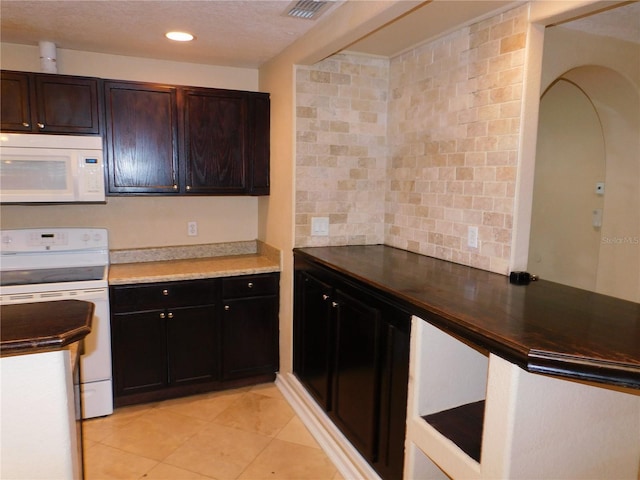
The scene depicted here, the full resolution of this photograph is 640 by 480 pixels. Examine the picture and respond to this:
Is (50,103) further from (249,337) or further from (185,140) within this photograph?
(249,337)

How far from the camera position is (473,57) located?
88.7 inches

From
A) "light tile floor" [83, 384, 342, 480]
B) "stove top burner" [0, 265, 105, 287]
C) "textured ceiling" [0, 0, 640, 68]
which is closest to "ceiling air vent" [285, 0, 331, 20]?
"textured ceiling" [0, 0, 640, 68]

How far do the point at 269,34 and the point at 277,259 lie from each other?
1.46 metres

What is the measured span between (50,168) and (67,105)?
1.33ft

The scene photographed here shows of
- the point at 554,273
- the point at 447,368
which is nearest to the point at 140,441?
the point at 447,368

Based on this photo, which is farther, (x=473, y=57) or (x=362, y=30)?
(x=473, y=57)

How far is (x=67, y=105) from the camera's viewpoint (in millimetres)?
2730

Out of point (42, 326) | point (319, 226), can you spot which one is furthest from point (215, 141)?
point (42, 326)

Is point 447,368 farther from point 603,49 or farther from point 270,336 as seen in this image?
point 603,49

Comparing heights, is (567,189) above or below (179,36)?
below

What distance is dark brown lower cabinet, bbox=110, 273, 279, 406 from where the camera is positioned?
2793mm

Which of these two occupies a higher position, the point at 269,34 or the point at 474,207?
the point at 269,34

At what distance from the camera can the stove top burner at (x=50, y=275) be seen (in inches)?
103

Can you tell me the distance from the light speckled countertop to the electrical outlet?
134 centimetres
